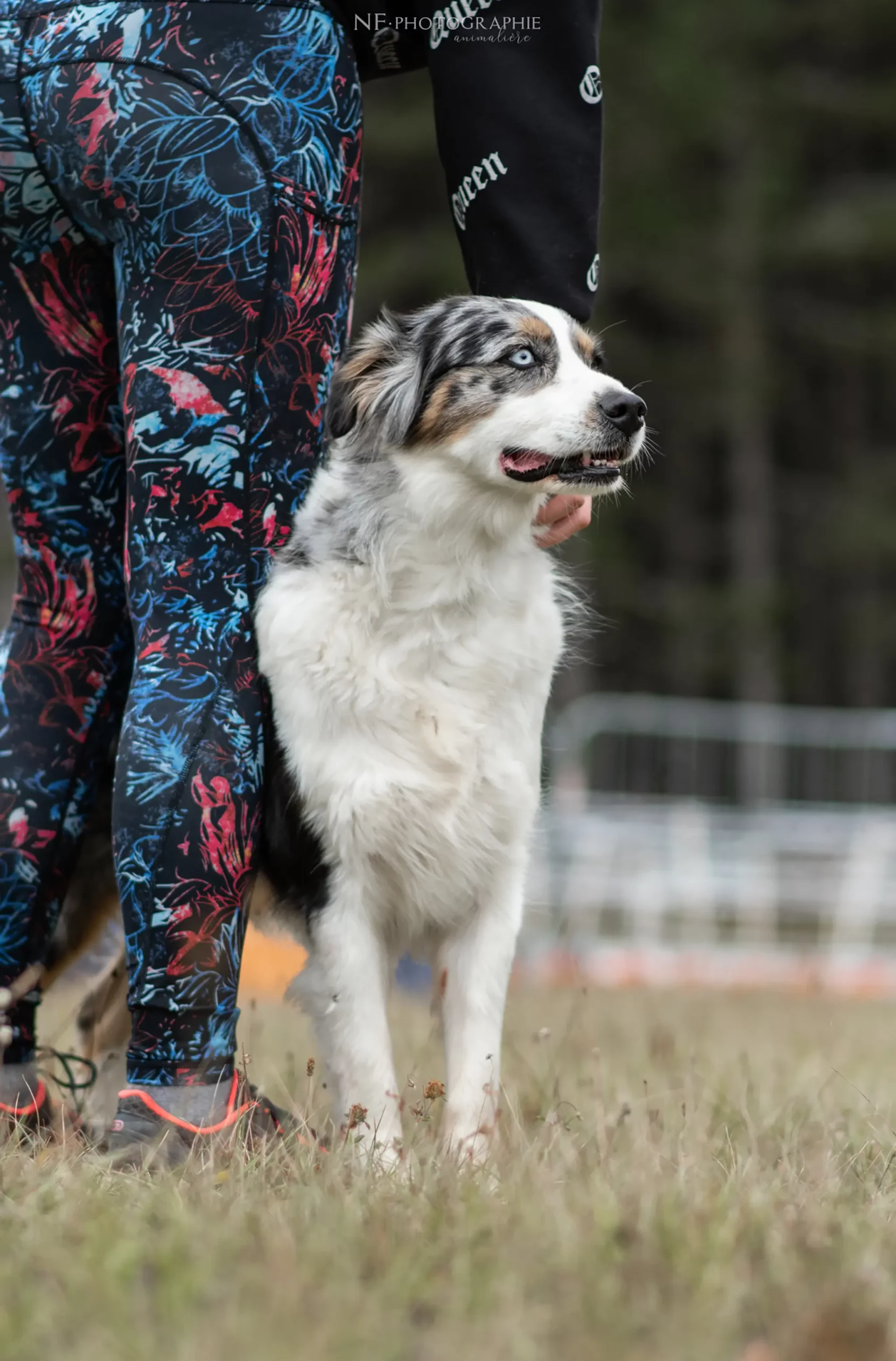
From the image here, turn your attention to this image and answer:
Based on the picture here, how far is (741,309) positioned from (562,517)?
1728 centimetres

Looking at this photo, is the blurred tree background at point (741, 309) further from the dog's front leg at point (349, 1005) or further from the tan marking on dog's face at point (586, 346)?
the dog's front leg at point (349, 1005)

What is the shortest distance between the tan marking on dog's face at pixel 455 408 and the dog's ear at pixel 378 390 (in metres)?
0.03

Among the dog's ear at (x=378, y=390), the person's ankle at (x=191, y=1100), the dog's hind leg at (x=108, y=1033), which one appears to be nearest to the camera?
the person's ankle at (x=191, y=1100)

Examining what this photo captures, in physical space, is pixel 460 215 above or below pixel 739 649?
above

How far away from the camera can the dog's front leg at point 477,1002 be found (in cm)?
286

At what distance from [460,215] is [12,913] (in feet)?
4.75

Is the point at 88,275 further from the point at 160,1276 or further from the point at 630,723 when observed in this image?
the point at 630,723

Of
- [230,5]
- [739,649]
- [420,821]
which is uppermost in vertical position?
[230,5]

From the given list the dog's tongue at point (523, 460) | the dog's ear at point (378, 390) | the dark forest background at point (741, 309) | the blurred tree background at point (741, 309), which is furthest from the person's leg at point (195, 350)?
the blurred tree background at point (741, 309)

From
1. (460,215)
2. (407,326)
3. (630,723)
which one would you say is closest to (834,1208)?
(460,215)

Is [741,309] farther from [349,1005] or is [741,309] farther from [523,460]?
[349,1005]

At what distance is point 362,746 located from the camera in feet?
9.40

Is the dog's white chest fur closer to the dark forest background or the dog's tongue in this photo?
the dog's tongue

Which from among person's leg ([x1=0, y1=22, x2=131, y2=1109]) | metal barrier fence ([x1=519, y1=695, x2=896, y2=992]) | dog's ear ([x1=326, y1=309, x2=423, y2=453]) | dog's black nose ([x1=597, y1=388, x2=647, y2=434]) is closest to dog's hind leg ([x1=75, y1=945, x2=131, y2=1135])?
person's leg ([x1=0, y1=22, x2=131, y2=1109])
